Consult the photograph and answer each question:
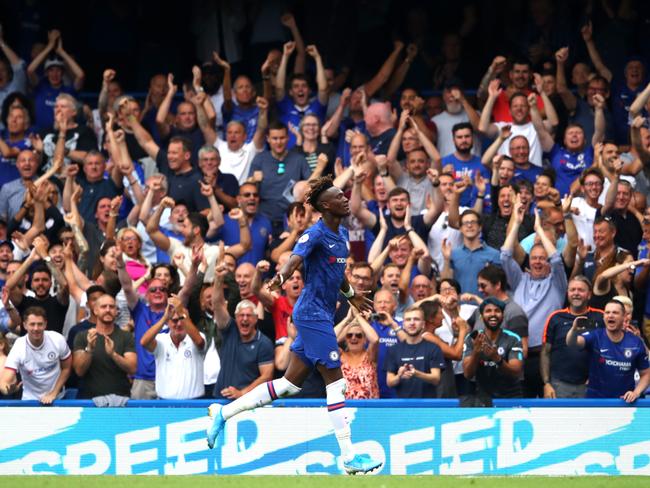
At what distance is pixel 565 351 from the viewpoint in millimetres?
13625

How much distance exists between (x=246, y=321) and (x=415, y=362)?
173cm

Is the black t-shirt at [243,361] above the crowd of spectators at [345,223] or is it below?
below

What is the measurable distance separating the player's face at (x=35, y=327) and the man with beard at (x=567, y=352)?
5057mm

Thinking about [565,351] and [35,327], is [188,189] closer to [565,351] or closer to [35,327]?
[35,327]

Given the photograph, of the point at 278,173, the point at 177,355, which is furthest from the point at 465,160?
the point at 177,355

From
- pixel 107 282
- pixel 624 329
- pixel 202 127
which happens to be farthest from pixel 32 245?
pixel 624 329

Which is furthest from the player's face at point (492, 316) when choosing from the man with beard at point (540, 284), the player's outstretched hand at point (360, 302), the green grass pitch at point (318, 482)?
the player's outstretched hand at point (360, 302)

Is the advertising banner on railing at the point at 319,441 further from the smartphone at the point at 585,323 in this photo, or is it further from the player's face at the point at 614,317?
the smartphone at the point at 585,323

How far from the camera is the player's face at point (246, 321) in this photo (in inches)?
538

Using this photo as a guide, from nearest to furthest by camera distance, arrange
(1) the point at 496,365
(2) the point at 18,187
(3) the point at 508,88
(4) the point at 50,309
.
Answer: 1. (1) the point at 496,365
2. (4) the point at 50,309
3. (2) the point at 18,187
4. (3) the point at 508,88

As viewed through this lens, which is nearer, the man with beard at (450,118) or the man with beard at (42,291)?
the man with beard at (42,291)

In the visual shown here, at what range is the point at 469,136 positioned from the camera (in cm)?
1641

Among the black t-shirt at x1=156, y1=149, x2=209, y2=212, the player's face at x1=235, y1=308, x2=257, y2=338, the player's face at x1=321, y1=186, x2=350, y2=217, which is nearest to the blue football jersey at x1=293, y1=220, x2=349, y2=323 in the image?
the player's face at x1=321, y1=186, x2=350, y2=217

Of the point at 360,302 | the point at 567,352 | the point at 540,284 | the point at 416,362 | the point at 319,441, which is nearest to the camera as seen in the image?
the point at 360,302
